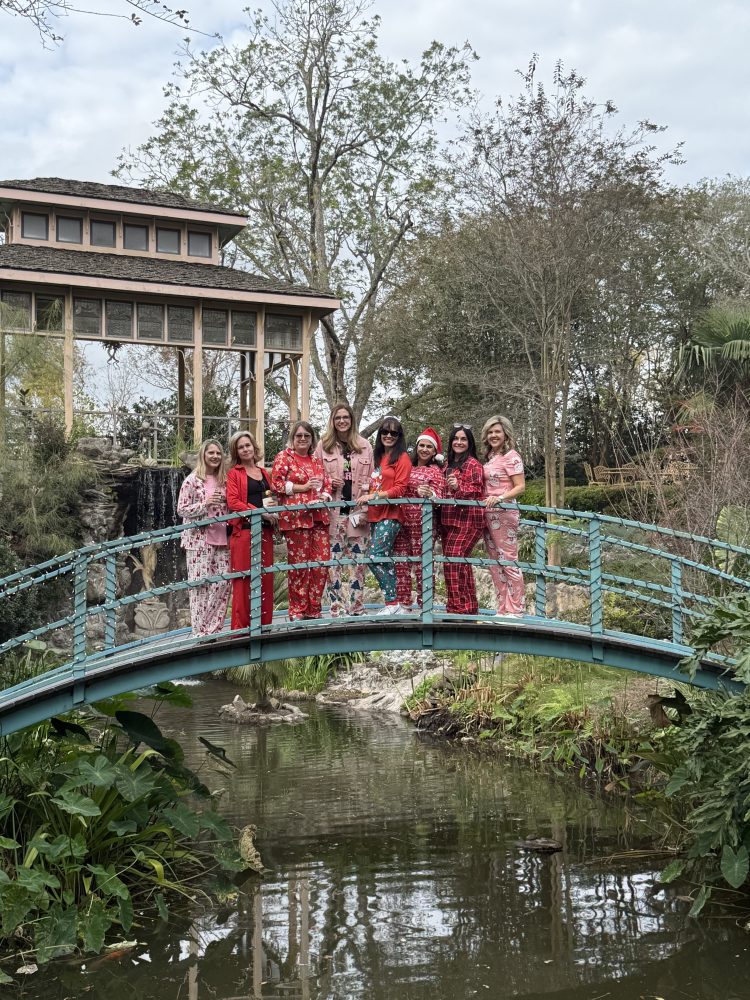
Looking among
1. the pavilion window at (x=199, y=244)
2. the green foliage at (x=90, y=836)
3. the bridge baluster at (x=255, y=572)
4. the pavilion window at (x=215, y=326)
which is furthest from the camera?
the pavilion window at (x=199, y=244)

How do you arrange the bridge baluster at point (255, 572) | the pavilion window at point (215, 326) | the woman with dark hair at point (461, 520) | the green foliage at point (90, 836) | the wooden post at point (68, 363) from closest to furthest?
the green foliage at point (90, 836), the bridge baluster at point (255, 572), the woman with dark hair at point (461, 520), the wooden post at point (68, 363), the pavilion window at point (215, 326)

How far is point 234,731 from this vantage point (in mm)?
13188

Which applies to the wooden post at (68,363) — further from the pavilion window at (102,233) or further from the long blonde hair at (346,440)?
the long blonde hair at (346,440)

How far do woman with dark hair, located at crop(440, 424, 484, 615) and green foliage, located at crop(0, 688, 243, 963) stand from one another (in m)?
2.34

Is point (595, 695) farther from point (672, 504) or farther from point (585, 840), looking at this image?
point (672, 504)

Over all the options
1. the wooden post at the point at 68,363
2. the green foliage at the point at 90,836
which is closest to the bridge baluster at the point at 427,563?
the green foliage at the point at 90,836

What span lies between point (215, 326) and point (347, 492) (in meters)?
13.7

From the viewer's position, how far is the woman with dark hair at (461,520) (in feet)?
25.7

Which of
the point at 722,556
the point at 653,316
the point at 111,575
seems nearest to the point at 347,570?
the point at 111,575

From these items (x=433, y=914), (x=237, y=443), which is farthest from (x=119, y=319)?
(x=433, y=914)

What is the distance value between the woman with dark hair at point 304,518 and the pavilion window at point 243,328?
13811mm

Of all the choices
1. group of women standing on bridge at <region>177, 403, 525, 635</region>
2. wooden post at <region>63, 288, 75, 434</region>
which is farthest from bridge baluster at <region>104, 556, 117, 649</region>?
wooden post at <region>63, 288, 75, 434</region>

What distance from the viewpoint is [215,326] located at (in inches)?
825

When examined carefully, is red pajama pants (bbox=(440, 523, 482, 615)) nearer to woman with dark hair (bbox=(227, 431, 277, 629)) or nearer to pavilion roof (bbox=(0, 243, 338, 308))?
woman with dark hair (bbox=(227, 431, 277, 629))
